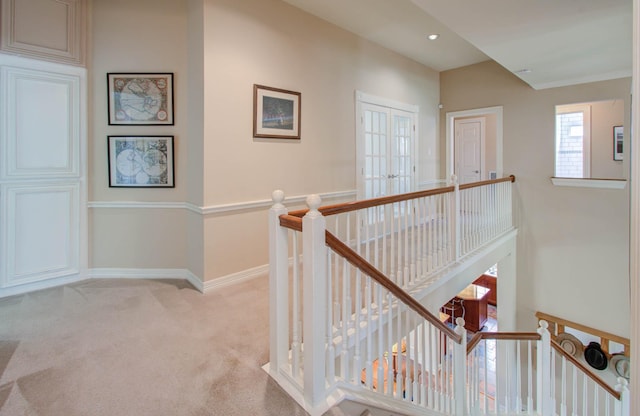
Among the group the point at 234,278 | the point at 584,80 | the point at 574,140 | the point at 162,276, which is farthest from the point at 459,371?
the point at 574,140

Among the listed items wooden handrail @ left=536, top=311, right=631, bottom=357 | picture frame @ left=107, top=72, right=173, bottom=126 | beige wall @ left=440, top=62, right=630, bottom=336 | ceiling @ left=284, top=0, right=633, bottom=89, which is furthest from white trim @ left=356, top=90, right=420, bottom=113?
wooden handrail @ left=536, top=311, right=631, bottom=357

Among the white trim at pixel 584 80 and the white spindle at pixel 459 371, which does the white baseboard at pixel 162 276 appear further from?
the white trim at pixel 584 80

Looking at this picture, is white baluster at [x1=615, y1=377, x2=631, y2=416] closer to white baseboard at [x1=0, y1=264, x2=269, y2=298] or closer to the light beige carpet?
the light beige carpet

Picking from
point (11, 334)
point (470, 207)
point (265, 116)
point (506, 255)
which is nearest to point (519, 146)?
point (506, 255)

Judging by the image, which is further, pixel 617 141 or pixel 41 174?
pixel 617 141

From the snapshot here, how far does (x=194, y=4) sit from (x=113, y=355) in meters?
2.91

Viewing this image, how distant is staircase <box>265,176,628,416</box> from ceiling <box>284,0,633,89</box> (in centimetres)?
144

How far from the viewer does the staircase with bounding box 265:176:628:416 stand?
5.57ft

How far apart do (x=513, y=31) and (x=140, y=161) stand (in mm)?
3667

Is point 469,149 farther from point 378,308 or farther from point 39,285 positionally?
point 39,285

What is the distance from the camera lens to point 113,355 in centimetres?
206

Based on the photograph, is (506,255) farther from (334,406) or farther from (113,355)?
(113,355)

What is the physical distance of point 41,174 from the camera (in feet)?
9.82

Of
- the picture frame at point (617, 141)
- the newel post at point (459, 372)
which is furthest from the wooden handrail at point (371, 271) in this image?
the picture frame at point (617, 141)
